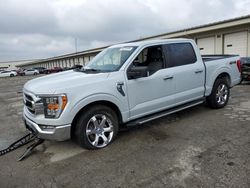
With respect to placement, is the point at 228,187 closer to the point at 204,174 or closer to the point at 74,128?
the point at 204,174

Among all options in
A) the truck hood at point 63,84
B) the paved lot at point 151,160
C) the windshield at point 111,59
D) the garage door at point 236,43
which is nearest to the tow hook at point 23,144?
the paved lot at point 151,160

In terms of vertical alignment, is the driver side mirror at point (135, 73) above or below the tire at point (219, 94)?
above

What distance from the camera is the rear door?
4.99 metres

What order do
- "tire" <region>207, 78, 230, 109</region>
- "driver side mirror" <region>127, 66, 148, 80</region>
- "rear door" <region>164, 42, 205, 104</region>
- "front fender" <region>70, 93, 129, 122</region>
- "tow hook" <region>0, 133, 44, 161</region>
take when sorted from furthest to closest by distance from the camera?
"tire" <region>207, 78, 230, 109</region> → "rear door" <region>164, 42, 205, 104</region> → "driver side mirror" <region>127, 66, 148, 80</region> → "tow hook" <region>0, 133, 44, 161</region> → "front fender" <region>70, 93, 129, 122</region>

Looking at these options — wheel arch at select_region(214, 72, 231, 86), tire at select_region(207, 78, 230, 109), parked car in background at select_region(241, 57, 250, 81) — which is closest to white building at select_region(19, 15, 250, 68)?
parked car in background at select_region(241, 57, 250, 81)

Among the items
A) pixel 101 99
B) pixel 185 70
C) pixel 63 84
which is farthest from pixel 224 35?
pixel 63 84

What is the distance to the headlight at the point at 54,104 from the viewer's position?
11.6ft

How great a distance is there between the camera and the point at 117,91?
4082 millimetres

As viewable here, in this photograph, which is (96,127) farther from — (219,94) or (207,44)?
(207,44)

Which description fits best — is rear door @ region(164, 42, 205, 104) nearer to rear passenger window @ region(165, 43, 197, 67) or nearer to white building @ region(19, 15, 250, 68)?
rear passenger window @ region(165, 43, 197, 67)

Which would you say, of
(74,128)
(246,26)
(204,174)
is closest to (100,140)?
(74,128)

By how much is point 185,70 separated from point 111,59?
1703 millimetres

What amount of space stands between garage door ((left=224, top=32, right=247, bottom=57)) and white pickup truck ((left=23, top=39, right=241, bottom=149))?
12.8 metres

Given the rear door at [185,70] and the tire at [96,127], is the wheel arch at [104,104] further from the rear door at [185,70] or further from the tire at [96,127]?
the rear door at [185,70]
